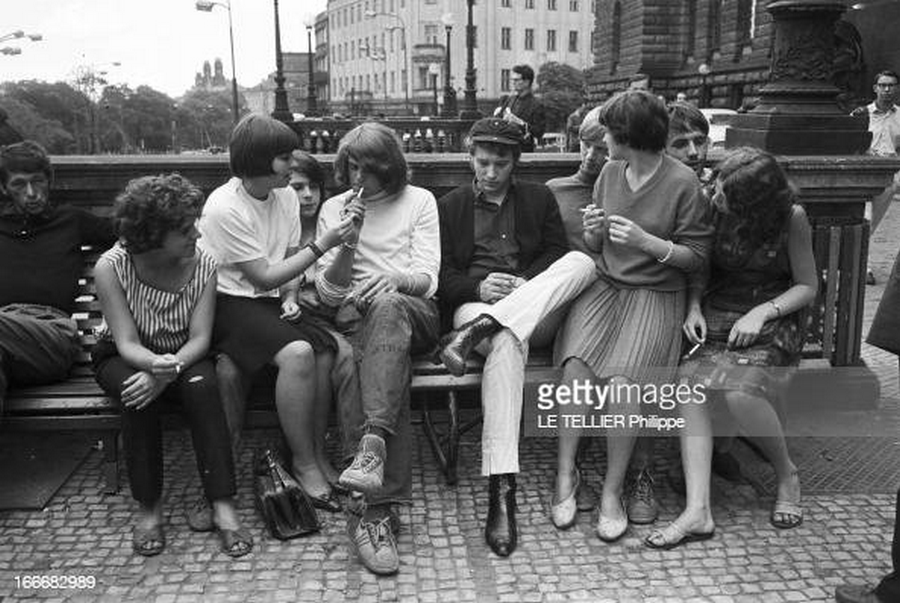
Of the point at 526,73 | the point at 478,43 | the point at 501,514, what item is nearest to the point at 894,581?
the point at 501,514

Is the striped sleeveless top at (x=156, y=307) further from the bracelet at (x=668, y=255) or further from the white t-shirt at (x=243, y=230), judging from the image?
the bracelet at (x=668, y=255)

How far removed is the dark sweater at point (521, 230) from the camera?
446 cm

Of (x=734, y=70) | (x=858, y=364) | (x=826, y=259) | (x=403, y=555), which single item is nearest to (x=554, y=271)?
(x=403, y=555)

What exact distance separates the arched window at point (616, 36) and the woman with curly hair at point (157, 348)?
39.9 metres

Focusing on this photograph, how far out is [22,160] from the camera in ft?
14.1

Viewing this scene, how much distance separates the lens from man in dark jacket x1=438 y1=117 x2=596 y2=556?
3783 millimetres

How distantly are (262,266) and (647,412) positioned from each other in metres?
1.75

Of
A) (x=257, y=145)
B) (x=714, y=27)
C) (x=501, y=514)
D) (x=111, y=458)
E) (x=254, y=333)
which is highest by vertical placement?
(x=714, y=27)

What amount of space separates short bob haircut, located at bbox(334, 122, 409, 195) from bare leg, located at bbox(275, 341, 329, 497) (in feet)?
2.80

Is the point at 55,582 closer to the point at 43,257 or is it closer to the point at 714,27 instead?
the point at 43,257

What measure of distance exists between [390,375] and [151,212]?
1132mm

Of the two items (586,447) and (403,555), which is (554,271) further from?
(403,555)

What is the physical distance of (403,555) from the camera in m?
3.68

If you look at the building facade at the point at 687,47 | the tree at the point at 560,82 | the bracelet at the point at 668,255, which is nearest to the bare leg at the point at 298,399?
the bracelet at the point at 668,255
